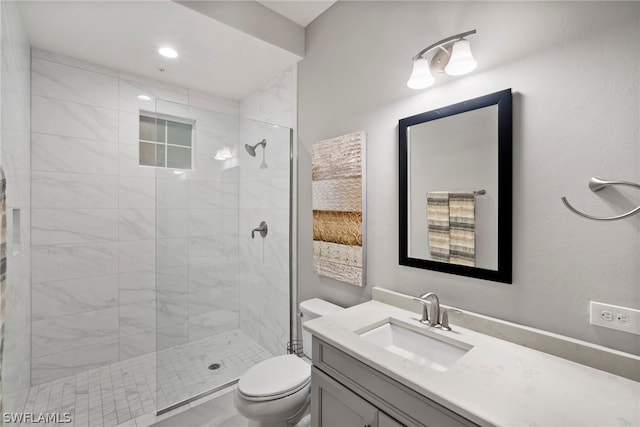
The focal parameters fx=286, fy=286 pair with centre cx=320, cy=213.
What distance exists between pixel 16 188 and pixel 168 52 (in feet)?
4.41

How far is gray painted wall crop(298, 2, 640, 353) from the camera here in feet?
3.18

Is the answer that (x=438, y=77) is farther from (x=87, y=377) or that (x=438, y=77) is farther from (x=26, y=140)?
(x=87, y=377)

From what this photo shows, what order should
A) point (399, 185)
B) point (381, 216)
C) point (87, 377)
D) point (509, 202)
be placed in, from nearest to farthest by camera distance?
point (509, 202)
point (399, 185)
point (381, 216)
point (87, 377)

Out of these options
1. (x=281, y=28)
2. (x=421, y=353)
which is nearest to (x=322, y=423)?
(x=421, y=353)

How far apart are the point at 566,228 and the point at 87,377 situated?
10.6 ft

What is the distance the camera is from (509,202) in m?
1.21

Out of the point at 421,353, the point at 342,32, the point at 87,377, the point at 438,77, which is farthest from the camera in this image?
the point at 87,377

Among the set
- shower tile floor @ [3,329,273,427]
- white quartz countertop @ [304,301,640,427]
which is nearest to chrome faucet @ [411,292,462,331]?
white quartz countertop @ [304,301,640,427]

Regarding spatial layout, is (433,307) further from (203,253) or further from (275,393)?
(203,253)

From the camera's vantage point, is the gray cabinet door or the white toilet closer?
the gray cabinet door

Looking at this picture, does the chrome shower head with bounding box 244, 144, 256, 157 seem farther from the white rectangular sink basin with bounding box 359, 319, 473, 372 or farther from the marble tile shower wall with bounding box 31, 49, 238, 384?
the white rectangular sink basin with bounding box 359, 319, 473, 372

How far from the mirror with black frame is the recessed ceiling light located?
1.81m

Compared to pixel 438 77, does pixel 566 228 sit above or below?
below


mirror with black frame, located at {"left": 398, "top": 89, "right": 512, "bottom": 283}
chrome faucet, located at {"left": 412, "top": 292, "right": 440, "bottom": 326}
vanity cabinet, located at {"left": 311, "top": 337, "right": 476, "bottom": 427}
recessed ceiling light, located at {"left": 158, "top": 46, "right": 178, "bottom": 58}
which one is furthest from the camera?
recessed ceiling light, located at {"left": 158, "top": 46, "right": 178, "bottom": 58}
